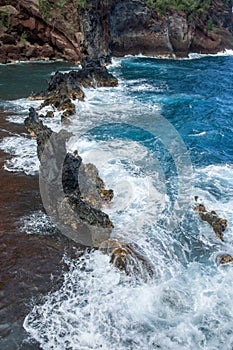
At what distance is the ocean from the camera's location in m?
7.64

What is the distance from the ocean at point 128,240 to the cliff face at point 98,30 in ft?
73.9

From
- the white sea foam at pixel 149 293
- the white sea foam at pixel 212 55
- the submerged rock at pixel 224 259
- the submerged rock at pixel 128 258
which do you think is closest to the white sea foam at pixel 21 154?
the white sea foam at pixel 149 293

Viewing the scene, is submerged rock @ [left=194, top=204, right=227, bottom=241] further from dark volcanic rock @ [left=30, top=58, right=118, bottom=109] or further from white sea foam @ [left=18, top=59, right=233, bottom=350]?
dark volcanic rock @ [left=30, top=58, right=118, bottom=109]

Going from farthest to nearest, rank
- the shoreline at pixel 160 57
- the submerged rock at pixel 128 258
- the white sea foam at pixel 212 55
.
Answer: the white sea foam at pixel 212 55
the shoreline at pixel 160 57
the submerged rock at pixel 128 258

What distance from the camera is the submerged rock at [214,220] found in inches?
447

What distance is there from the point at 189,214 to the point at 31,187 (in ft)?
20.1

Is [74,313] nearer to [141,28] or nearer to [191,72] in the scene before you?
[191,72]

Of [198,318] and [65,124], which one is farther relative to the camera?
[65,124]

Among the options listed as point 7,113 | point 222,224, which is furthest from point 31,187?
point 7,113

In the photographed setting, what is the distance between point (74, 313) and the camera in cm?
798

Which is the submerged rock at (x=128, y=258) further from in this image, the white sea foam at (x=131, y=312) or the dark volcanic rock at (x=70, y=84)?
the dark volcanic rock at (x=70, y=84)

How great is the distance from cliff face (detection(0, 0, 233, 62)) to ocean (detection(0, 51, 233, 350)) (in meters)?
22.5

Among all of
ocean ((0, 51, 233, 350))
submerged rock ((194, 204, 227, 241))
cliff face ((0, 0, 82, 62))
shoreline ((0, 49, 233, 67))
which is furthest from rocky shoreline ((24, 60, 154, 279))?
cliff face ((0, 0, 82, 62))

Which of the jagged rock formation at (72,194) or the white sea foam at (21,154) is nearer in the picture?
the jagged rock formation at (72,194)
